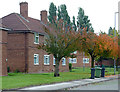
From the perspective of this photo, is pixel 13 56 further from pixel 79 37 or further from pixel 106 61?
pixel 106 61

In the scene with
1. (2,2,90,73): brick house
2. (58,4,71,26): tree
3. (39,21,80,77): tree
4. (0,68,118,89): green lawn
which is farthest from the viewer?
(58,4,71,26): tree

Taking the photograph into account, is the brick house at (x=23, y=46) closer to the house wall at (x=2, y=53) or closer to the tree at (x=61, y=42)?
the house wall at (x=2, y=53)

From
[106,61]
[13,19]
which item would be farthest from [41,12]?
[106,61]

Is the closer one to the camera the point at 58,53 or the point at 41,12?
the point at 58,53

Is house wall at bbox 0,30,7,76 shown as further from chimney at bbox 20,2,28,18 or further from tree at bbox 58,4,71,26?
tree at bbox 58,4,71,26

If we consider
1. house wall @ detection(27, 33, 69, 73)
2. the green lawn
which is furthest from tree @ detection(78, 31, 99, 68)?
the green lawn

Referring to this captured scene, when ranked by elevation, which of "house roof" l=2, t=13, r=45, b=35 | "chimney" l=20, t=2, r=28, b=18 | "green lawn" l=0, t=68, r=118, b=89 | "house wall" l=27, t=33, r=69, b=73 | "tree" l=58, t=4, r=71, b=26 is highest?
"tree" l=58, t=4, r=71, b=26

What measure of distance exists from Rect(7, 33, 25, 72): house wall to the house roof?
1.01 m

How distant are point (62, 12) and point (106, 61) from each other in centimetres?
2169

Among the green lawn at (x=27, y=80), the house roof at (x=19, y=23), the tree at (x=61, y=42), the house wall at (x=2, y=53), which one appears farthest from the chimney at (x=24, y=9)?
the green lawn at (x=27, y=80)

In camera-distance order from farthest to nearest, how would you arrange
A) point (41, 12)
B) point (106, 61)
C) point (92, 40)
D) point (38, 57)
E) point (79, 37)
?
point (106, 61) < point (41, 12) < point (38, 57) < point (92, 40) < point (79, 37)

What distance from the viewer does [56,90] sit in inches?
651

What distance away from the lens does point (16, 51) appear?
36.2 m

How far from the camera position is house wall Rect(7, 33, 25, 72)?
3578cm
